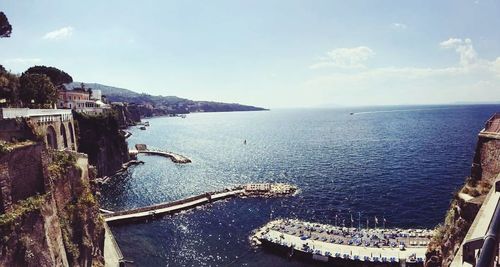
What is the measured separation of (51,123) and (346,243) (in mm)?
47453

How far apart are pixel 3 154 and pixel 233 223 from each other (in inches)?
2031

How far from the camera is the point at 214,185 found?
346 feet

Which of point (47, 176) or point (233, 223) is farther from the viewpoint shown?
point (233, 223)

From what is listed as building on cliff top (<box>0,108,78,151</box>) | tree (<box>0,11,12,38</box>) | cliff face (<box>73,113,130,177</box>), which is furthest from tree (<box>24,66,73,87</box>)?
building on cliff top (<box>0,108,78,151</box>)

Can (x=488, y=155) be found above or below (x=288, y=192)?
above

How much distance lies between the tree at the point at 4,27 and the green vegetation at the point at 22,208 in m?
46.4

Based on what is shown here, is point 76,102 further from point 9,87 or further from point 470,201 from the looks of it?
point 470,201

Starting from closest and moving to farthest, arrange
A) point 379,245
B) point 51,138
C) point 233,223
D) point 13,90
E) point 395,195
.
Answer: point 51,138 → point 379,245 → point 13,90 → point 233,223 → point 395,195

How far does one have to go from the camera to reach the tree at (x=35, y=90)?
229 feet

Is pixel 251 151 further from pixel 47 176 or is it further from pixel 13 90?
pixel 47 176

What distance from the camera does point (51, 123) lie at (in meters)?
52.1

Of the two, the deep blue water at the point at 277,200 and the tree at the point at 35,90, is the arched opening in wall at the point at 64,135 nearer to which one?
the tree at the point at 35,90

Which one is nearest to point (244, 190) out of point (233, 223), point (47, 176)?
point (233, 223)

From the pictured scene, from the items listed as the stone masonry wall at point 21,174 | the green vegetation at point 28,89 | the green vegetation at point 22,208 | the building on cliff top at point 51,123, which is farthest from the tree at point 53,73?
the green vegetation at point 22,208
